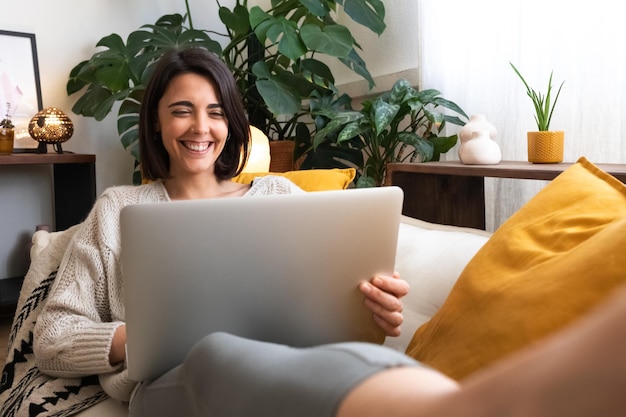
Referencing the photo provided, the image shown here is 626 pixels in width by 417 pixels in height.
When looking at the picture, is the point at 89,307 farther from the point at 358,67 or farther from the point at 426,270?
the point at 358,67

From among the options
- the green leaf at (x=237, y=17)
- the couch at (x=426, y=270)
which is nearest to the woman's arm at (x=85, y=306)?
the couch at (x=426, y=270)

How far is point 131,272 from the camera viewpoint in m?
0.71

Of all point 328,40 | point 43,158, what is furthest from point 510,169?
point 43,158

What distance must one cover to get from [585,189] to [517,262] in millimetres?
175

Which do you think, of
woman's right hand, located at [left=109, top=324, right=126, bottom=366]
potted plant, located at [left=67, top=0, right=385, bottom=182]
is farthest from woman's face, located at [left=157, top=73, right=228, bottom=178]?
potted plant, located at [left=67, top=0, right=385, bottom=182]

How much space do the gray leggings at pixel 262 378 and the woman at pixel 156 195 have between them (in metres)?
0.25

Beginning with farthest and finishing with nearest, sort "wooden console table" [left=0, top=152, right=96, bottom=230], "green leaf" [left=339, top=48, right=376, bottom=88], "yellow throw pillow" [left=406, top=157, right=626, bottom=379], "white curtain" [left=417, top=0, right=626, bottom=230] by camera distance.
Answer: "wooden console table" [left=0, top=152, right=96, bottom=230], "green leaf" [left=339, top=48, right=376, bottom=88], "white curtain" [left=417, top=0, right=626, bottom=230], "yellow throw pillow" [left=406, top=157, right=626, bottom=379]

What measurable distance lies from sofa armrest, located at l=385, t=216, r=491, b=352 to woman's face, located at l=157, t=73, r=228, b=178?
478 millimetres

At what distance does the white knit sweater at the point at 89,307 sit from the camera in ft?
3.26

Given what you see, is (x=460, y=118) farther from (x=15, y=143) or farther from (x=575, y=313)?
(x=15, y=143)

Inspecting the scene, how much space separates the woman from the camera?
0.99 meters

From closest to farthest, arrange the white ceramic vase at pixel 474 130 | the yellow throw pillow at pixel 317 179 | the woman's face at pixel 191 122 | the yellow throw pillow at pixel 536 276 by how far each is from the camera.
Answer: the yellow throw pillow at pixel 536 276, the woman's face at pixel 191 122, the yellow throw pillow at pixel 317 179, the white ceramic vase at pixel 474 130

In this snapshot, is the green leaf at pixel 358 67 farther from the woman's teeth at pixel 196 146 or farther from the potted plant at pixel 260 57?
the woman's teeth at pixel 196 146

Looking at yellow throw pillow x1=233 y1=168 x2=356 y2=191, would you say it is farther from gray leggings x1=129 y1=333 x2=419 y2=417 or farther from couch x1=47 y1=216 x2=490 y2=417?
gray leggings x1=129 y1=333 x2=419 y2=417
